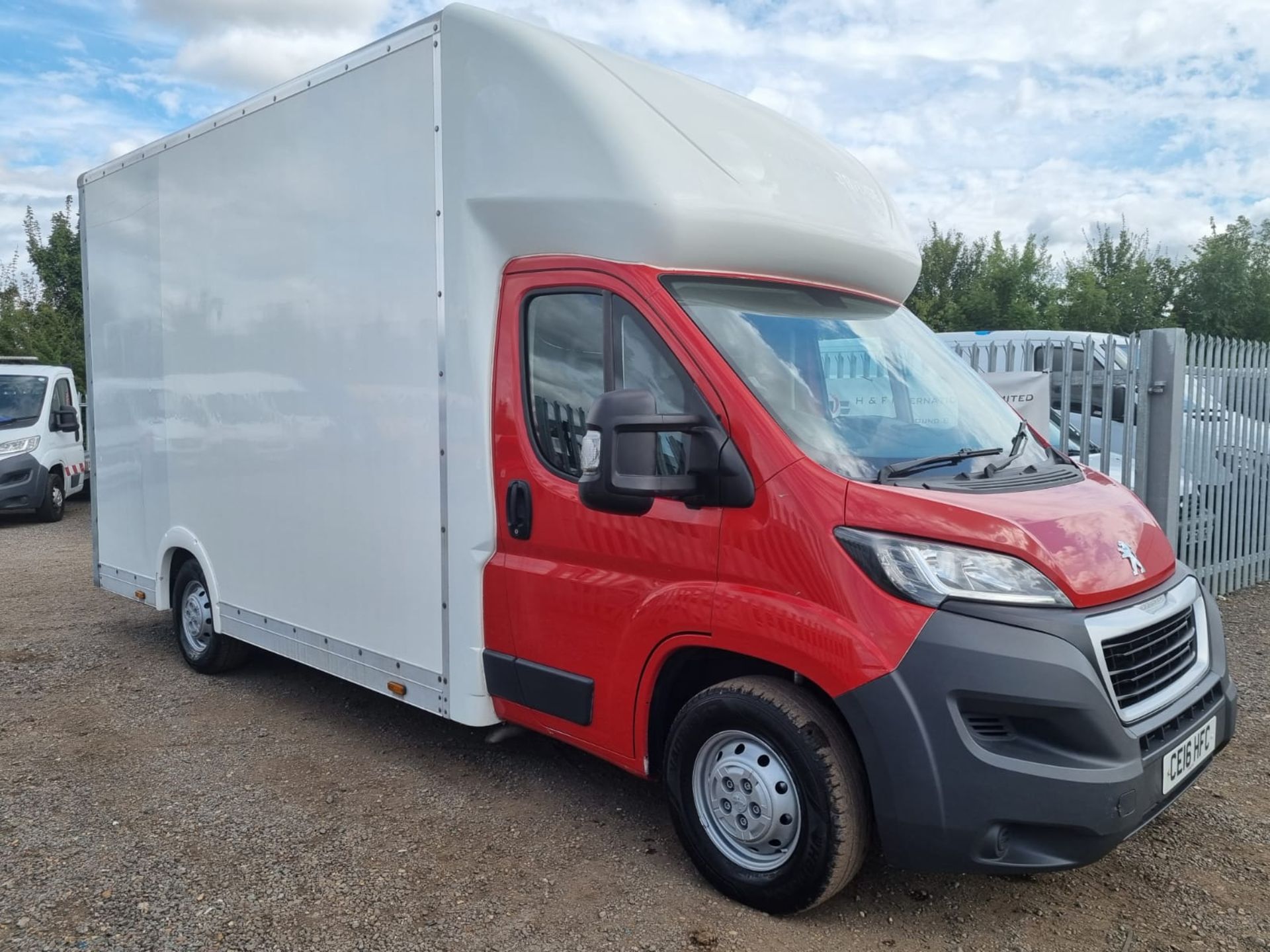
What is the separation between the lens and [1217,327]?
94.7 ft

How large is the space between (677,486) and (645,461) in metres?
0.17

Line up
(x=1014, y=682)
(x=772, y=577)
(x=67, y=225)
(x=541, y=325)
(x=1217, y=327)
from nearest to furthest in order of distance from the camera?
(x=1014, y=682) < (x=772, y=577) < (x=541, y=325) < (x=67, y=225) < (x=1217, y=327)

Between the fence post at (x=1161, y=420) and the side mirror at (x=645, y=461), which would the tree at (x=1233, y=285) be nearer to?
the fence post at (x=1161, y=420)

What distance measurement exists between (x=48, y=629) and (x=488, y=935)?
586cm

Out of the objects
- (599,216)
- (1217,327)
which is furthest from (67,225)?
(1217,327)

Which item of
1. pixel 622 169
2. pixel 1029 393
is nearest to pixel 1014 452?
pixel 622 169

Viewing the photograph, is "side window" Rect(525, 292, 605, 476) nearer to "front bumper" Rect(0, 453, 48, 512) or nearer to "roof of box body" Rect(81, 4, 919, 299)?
"roof of box body" Rect(81, 4, 919, 299)

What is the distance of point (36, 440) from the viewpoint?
46.4 ft

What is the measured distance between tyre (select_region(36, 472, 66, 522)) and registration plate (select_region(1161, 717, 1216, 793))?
14.8 metres

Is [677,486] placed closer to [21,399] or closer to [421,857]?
[421,857]

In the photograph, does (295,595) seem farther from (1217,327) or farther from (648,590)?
(1217,327)

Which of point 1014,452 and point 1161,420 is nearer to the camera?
point 1014,452

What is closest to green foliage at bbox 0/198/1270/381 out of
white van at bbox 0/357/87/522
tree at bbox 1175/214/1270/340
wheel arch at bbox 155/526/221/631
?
tree at bbox 1175/214/1270/340

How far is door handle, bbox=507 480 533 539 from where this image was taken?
3.90m
